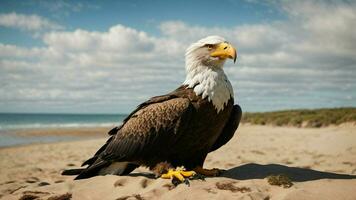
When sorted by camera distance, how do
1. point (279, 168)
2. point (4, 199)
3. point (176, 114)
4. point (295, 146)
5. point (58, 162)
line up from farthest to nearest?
1. point (295, 146)
2. point (58, 162)
3. point (279, 168)
4. point (4, 199)
5. point (176, 114)

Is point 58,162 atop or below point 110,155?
below

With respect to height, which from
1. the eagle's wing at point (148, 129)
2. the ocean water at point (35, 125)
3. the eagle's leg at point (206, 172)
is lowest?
the ocean water at point (35, 125)

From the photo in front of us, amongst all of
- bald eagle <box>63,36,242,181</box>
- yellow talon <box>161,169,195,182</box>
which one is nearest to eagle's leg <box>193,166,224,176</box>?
bald eagle <box>63,36,242,181</box>

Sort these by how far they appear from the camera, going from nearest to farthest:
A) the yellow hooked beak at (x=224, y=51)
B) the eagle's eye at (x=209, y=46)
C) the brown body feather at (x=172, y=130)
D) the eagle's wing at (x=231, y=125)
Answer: the brown body feather at (x=172, y=130)
the yellow hooked beak at (x=224, y=51)
the eagle's eye at (x=209, y=46)
the eagle's wing at (x=231, y=125)

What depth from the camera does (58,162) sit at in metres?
12.4

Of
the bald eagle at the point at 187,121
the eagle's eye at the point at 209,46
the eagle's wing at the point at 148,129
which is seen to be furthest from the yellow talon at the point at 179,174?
the eagle's eye at the point at 209,46

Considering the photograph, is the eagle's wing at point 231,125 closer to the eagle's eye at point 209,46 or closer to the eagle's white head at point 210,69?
the eagle's white head at point 210,69

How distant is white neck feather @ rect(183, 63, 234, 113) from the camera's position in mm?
5215

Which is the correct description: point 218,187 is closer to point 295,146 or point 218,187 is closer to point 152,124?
point 152,124

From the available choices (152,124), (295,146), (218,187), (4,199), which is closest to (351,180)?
(218,187)

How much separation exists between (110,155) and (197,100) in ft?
5.37

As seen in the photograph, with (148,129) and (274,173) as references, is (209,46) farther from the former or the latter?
(274,173)

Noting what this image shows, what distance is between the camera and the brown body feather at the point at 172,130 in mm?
5156

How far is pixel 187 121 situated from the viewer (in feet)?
16.8
